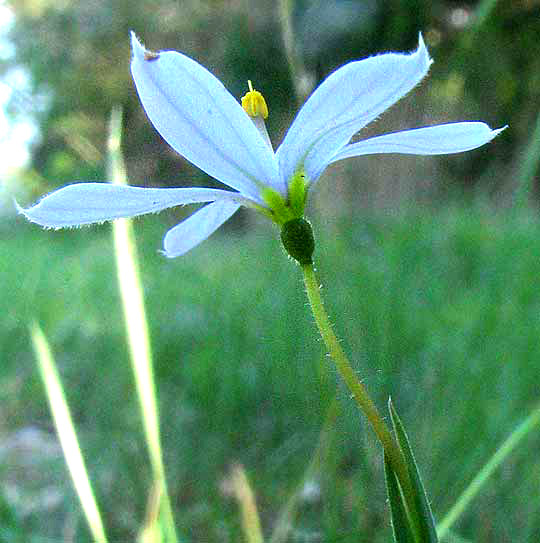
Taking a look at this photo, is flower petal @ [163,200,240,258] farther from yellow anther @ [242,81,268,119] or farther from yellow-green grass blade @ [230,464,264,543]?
yellow-green grass blade @ [230,464,264,543]

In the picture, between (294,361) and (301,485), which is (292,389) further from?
(301,485)

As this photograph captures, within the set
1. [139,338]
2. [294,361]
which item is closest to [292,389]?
[294,361]

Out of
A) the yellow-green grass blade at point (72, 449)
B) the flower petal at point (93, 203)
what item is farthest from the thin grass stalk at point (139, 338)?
the flower petal at point (93, 203)

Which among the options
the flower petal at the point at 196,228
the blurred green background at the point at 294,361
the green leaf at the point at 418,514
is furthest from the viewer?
the blurred green background at the point at 294,361

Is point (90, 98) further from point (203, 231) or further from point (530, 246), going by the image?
point (203, 231)

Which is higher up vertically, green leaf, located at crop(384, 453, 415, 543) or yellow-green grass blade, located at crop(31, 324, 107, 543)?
yellow-green grass blade, located at crop(31, 324, 107, 543)

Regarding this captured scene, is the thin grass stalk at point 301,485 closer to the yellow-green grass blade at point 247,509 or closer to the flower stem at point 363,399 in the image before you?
the yellow-green grass blade at point 247,509

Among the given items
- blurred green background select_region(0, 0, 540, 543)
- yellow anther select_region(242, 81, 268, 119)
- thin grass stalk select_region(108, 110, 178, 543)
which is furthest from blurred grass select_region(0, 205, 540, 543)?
yellow anther select_region(242, 81, 268, 119)
